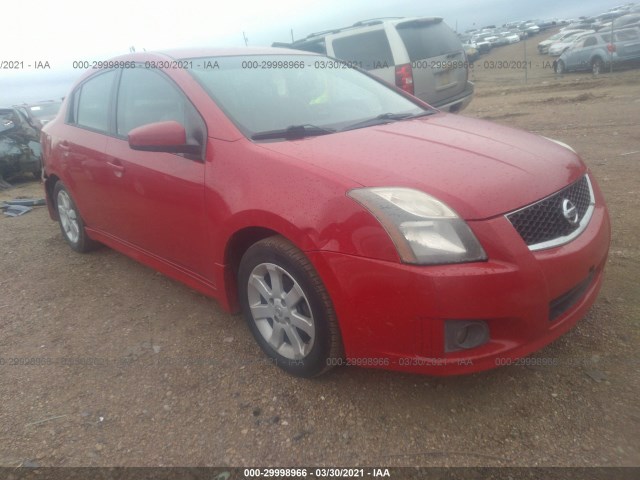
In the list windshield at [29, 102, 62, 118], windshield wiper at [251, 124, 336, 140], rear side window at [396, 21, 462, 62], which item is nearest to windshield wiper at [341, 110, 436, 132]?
windshield wiper at [251, 124, 336, 140]

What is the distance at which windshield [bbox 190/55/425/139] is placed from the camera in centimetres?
274

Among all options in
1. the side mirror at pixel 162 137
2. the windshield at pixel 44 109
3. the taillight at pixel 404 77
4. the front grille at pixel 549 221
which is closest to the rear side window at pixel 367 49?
the taillight at pixel 404 77

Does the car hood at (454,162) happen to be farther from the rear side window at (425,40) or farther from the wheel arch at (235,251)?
the rear side window at (425,40)

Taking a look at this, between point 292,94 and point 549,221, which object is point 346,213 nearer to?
point 549,221

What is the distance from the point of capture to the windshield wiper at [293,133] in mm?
2570

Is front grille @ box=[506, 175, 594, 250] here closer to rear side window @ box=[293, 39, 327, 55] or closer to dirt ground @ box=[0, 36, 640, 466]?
dirt ground @ box=[0, 36, 640, 466]

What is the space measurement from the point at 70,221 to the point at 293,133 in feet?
9.27

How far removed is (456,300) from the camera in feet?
6.12

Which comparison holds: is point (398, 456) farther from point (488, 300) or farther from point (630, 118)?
point (630, 118)

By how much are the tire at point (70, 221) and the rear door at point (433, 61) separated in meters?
4.80

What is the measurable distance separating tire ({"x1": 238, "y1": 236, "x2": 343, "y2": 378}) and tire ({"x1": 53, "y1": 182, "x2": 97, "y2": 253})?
2326 mm

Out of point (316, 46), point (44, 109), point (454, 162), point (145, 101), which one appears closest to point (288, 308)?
point (454, 162)

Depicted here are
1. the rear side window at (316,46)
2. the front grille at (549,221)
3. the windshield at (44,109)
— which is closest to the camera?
the front grille at (549,221)

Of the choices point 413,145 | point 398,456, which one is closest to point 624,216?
point 413,145
